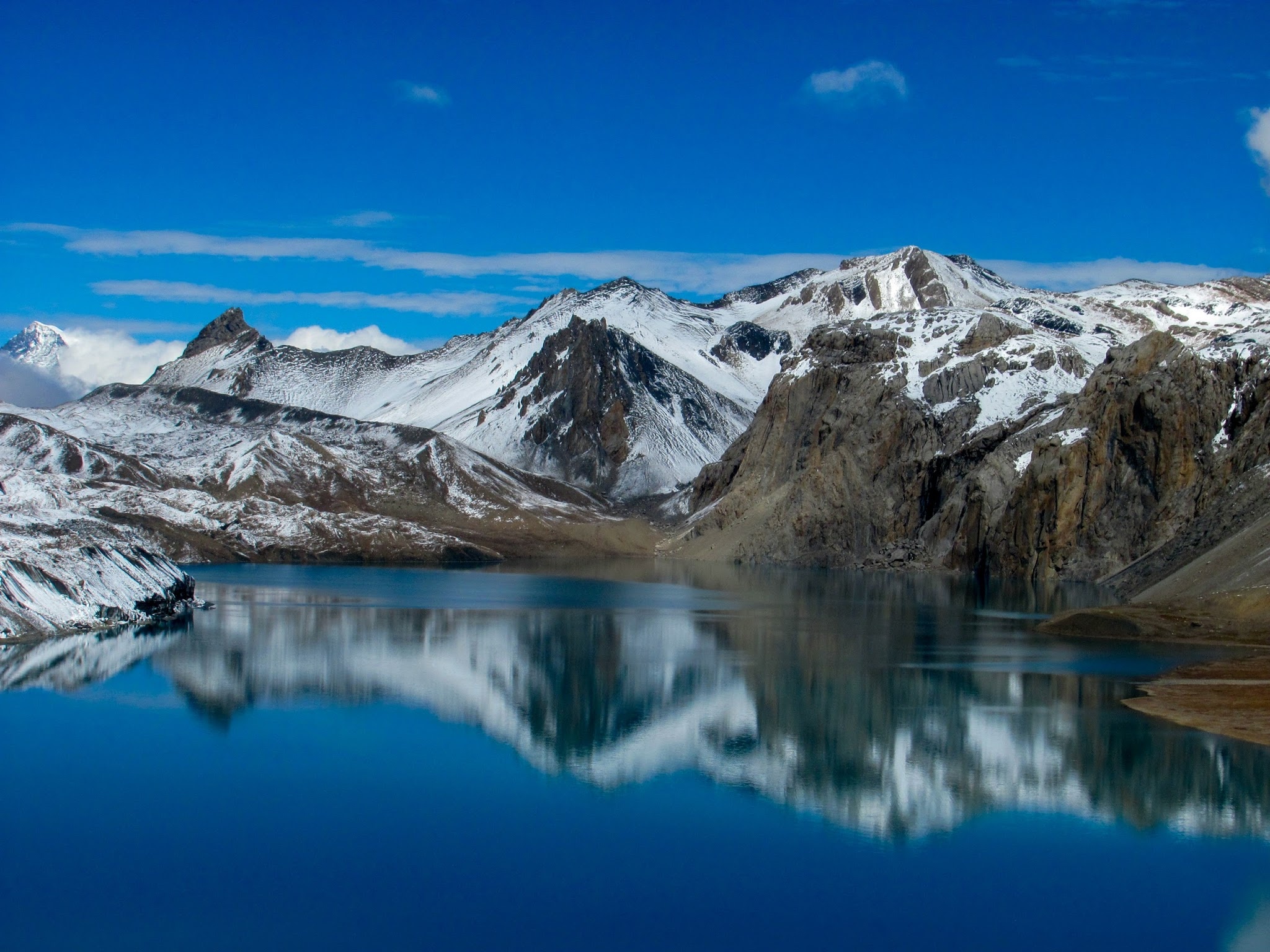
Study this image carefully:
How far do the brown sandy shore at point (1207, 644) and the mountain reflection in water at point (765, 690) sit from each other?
1.30 metres

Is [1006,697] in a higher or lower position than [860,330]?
lower

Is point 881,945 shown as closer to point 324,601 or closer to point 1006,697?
point 1006,697

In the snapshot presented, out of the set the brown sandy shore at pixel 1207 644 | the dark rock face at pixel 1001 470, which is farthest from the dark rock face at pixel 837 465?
the brown sandy shore at pixel 1207 644

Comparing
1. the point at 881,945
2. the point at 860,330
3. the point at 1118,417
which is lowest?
the point at 881,945

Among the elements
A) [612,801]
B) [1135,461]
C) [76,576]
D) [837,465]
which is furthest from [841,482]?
[612,801]

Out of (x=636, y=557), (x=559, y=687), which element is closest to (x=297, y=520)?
(x=636, y=557)

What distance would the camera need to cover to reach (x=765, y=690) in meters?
40.4

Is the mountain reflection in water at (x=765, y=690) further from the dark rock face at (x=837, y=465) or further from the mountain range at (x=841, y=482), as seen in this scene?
the dark rock face at (x=837, y=465)

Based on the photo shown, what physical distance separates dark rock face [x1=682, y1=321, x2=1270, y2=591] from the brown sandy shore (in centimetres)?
1036

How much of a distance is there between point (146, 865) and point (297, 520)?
10285 cm

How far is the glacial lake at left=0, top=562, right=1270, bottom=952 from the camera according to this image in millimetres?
19750

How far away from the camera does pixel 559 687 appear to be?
40.9 meters

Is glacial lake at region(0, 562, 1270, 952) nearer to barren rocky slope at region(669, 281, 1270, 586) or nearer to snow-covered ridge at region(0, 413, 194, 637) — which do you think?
snow-covered ridge at region(0, 413, 194, 637)

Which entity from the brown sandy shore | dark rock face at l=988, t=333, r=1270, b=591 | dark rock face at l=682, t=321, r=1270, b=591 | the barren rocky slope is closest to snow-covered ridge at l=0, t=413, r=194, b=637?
the brown sandy shore
